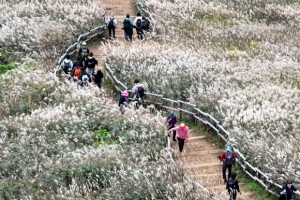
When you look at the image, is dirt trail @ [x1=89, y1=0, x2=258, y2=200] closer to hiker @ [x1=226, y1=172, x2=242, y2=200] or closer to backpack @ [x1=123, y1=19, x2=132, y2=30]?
hiker @ [x1=226, y1=172, x2=242, y2=200]

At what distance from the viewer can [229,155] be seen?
15055mm

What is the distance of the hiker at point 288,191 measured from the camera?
44.5 ft

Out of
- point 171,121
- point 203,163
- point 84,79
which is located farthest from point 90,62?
point 203,163

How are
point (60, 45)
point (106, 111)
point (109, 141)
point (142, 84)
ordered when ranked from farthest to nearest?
point (60, 45) → point (142, 84) → point (106, 111) → point (109, 141)

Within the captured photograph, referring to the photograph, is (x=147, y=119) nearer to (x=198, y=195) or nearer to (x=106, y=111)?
(x=106, y=111)

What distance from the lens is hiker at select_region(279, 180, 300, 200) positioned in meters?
13.6

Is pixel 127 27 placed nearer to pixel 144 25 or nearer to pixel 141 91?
pixel 144 25

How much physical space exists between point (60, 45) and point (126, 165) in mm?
11990

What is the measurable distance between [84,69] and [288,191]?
10.3 meters

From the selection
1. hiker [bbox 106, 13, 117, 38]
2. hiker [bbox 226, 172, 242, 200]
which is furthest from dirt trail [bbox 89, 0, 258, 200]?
hiker [bbox 106, 13, 117, 38]

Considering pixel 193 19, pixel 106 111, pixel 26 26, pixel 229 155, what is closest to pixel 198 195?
pixel 229 155

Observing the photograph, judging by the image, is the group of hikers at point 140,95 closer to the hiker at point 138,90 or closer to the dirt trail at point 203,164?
the hiker at point 138,90

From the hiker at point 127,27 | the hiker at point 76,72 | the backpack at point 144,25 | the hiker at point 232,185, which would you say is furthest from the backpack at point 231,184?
→ the backpack at point 144,25

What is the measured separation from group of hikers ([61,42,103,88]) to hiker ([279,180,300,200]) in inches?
365
